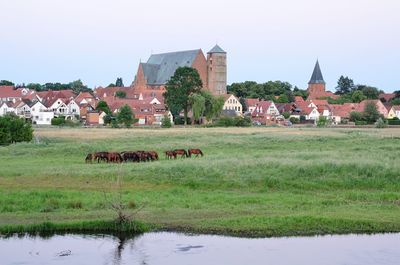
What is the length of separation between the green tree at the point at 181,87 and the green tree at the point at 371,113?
105 feet

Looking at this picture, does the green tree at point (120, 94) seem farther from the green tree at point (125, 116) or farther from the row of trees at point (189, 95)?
the green tree at point (125, 116)

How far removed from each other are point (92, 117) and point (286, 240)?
107 metres

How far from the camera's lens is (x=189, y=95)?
375 feet

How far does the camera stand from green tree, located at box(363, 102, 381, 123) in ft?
391

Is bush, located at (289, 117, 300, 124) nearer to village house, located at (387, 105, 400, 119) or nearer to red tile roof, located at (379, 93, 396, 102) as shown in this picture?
village house, located at (387, 105, 400, 119)

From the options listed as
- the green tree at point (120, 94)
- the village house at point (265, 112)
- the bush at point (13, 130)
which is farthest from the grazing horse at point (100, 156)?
the green tree at point (120, 94)

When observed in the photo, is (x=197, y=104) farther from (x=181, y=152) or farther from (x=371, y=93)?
(x=371, y=93)

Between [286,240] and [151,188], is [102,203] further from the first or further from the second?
[286,240]

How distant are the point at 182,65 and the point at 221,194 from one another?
130 meters

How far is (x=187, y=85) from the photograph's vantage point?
114625 mm

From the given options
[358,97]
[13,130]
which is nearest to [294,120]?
[358,97]

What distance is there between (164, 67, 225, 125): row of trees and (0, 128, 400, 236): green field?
70.8 metres

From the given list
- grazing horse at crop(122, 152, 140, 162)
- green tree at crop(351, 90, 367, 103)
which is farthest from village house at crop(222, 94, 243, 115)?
grazing horse at crop(122, 152, 140, 162)

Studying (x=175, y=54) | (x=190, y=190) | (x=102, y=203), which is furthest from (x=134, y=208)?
(x=175, y=54)
